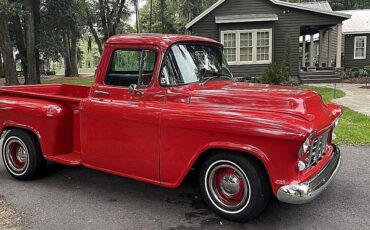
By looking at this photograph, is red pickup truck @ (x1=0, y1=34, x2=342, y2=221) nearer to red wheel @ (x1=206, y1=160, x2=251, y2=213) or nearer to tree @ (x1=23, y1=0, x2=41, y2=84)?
red wheel @ (x1=206, y1=160, x2=251, y2=213)

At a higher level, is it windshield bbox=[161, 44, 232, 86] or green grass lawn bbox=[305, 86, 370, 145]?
windshield bbox=[161, 44, 232, 86]

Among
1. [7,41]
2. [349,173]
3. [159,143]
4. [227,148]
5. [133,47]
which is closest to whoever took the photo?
[227,148]

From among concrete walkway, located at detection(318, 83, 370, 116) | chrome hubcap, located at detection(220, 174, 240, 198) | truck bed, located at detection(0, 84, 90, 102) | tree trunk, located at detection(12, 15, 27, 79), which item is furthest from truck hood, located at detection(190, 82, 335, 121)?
tree trunk, located at detection(12, 15, 27, 79)

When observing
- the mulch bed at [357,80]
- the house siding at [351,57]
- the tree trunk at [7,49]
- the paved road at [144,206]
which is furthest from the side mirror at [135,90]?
the house siding at [351,57]

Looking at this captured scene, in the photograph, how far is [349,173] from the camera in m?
5.54

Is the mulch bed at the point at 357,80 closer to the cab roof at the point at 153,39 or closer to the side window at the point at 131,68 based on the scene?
the cab roof at the point at 153,39

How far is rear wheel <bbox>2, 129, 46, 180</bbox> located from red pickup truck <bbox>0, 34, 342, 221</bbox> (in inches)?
0.8

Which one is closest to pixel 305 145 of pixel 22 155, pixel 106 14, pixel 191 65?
pixel 191 65

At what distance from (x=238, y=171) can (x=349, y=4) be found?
5254 centimetres

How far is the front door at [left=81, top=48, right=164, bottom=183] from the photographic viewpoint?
424cm

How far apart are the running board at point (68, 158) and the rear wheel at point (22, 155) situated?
12.3 inches

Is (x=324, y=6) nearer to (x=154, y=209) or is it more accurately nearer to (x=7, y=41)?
(x=7, y=41)

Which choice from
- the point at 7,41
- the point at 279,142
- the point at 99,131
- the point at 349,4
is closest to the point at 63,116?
the point at 99,131

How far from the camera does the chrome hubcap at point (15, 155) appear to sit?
5465 mm
